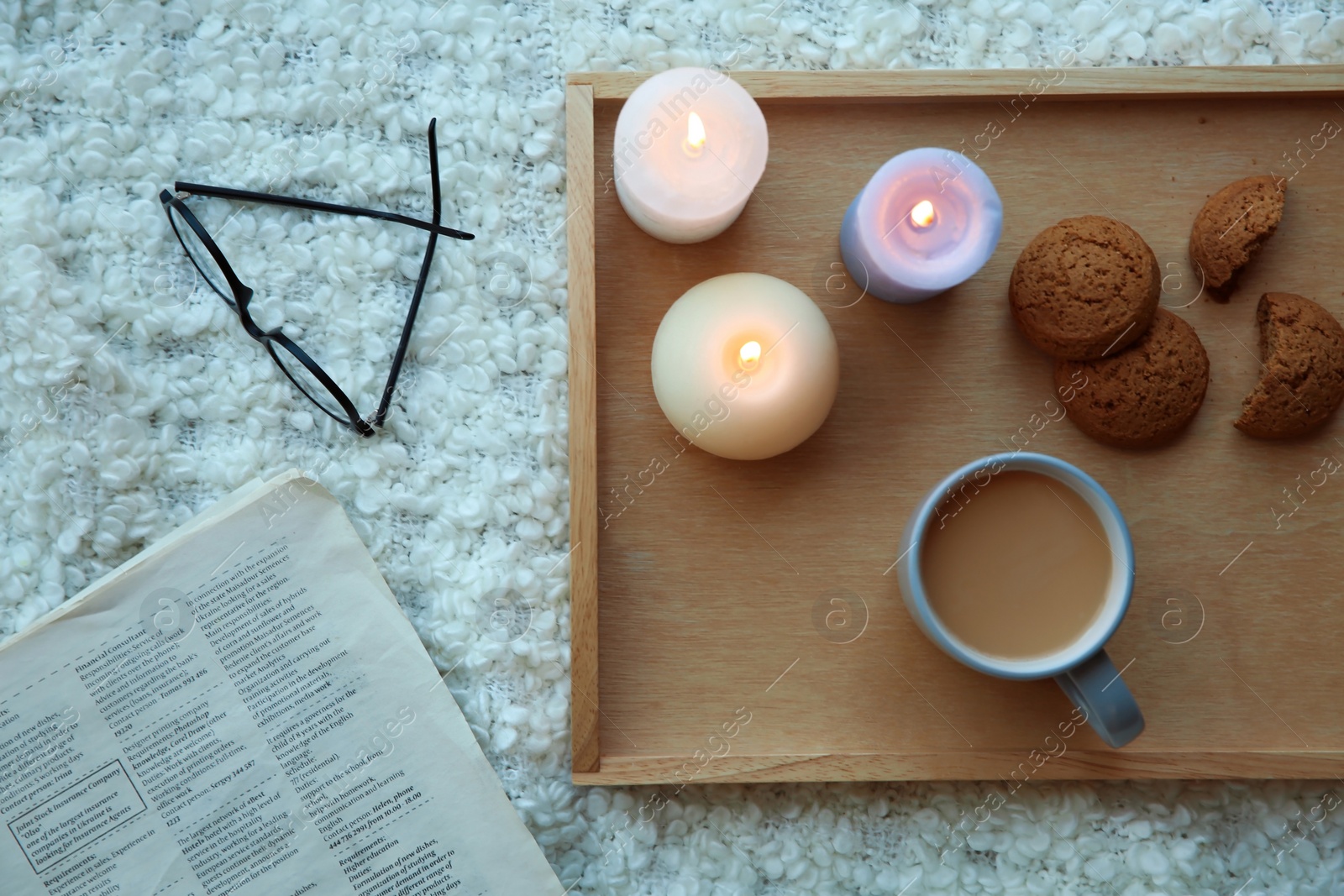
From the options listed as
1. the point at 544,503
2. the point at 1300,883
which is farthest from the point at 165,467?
the point at 1300,883

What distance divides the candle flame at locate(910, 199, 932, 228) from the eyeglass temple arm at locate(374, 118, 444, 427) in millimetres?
241

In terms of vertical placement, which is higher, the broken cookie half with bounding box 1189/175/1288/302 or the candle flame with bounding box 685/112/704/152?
the candle flame with bounding box 685/112/704/152

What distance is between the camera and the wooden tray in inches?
18.4

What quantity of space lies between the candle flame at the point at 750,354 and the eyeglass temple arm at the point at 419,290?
18 cm

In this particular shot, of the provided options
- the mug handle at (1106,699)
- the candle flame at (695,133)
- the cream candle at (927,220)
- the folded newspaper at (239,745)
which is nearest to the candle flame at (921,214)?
the cream candle at (927,220)

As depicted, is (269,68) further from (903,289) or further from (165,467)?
(903,289)

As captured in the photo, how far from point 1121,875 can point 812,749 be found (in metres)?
0.18

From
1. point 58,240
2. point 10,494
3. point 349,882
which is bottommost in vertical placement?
point 349,882

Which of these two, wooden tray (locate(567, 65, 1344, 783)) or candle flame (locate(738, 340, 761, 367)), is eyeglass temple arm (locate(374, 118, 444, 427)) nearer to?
wooden tray (locate(567, 65, 1344, 783))

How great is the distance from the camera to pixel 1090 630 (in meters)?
0.42

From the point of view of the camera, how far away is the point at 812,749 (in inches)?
18.3

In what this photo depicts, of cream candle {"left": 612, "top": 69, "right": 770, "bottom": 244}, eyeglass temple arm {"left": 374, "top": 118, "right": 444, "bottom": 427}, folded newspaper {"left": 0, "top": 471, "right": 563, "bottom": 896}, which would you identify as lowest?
folded newspaper {"left": 0, "top": 471, "right": 563, "bottom": 896}

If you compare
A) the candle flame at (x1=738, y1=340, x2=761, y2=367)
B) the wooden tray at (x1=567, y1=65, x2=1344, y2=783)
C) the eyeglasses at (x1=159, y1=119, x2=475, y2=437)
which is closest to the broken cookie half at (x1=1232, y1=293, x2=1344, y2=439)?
the wooden tray at (x1=567, y1=65, x2=1344, y2=783)

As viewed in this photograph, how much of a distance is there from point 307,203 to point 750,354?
0.85ft
